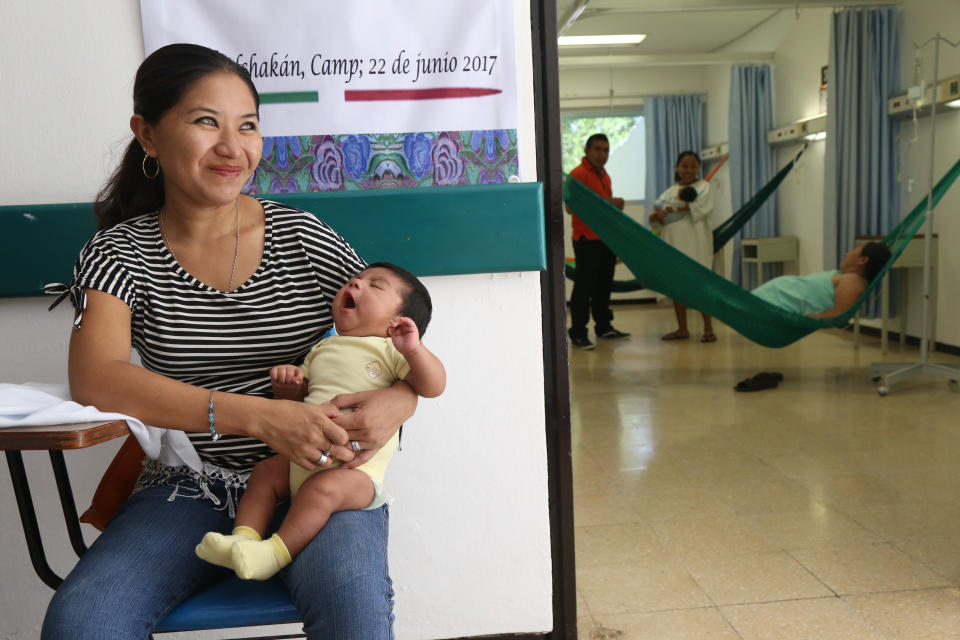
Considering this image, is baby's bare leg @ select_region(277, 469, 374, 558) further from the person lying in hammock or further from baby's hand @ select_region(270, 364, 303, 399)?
the person lying in hammock

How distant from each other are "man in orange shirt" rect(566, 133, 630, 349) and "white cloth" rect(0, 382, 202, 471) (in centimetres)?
481

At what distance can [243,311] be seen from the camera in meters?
1.17

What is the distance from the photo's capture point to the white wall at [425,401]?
1514 millimetres

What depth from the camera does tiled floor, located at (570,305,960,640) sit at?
1.84 m

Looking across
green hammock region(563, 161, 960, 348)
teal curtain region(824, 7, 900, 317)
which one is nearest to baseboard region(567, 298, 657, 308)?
teal curtain region(824, 7, 900, 317)

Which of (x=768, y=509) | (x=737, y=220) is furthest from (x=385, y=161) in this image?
(x=737, y=220)

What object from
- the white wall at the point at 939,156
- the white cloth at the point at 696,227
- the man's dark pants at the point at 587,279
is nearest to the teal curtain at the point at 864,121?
the white wall at the point at 939,156

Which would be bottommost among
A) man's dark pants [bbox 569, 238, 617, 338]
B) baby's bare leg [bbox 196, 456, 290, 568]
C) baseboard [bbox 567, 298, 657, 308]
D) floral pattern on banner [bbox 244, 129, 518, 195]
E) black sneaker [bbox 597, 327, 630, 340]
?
baseboard [bbox 567, 298, 657, 308]

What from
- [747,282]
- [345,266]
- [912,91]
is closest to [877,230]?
[912,91]

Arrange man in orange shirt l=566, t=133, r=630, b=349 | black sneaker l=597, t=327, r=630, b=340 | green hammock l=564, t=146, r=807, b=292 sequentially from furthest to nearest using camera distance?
black sneaker l=597, t=327, r=630, b=340
green hammock l=564, t=146, r=807, b=292
man in orange shirt l=566, t=133, r=630, b=349

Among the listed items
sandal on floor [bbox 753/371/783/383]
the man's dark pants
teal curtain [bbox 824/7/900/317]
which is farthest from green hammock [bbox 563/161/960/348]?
the man's dark pants

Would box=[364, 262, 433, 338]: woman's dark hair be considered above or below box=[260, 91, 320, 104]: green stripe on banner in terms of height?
below

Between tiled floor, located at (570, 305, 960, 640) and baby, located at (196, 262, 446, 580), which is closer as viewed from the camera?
baby, located at (196, 262, 446, 580)

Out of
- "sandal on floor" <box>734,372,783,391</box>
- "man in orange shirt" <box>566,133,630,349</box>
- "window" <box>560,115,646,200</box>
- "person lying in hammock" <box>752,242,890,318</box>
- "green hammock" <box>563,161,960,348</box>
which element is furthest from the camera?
"window" <box>560,115,646,200</box>
